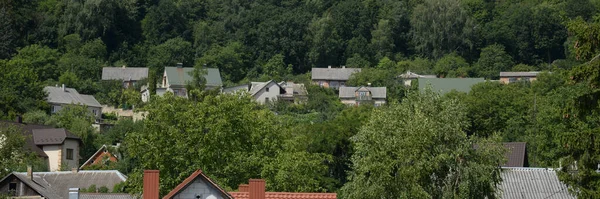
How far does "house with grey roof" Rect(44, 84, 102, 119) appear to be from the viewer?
147 meters

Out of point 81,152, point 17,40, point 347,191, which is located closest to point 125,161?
point 81,152

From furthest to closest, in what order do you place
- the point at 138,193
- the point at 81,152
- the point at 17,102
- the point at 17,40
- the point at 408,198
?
1. the point at 17,40
2. the point at 17,102
3. the point at 81,152
4. the point at 138,193
5. the point at 408,198

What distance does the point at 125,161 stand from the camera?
322 ft

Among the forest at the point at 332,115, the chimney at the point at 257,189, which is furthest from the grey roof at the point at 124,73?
the chimney at the point at 257,189

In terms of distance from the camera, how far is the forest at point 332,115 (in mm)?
43000

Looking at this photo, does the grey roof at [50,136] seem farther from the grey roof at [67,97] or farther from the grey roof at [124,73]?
the grey roof at [124,73]

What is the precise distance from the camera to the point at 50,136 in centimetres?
11062

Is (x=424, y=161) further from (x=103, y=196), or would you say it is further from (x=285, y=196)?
(x=103, y=196)

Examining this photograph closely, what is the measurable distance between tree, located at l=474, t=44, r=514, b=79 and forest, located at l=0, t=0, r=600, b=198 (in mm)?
234

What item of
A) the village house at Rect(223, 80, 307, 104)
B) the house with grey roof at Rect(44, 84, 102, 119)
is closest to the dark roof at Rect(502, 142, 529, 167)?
the house with grey roof at Rect(44, 84, 102, 119)

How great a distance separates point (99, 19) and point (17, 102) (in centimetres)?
6359

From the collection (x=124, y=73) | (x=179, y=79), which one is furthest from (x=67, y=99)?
(x=124, y=73)

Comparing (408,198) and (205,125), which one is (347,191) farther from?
(205,125)

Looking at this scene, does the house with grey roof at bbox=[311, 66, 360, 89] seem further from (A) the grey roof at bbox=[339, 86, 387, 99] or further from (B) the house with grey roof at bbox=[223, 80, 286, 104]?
(B) the house with grey roof at bbox=[223, 80, 286, 104]
